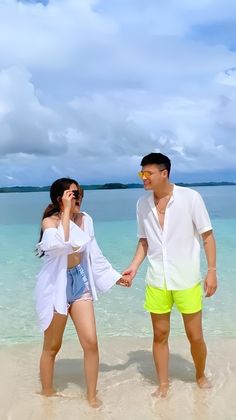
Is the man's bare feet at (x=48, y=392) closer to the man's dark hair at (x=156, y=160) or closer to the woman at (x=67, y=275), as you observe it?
the woman at (x=67, y=275)

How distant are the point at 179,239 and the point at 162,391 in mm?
1419

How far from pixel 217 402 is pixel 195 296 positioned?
97 centimetres

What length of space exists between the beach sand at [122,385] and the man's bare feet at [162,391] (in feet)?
0.20

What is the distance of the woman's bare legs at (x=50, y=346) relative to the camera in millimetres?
4480

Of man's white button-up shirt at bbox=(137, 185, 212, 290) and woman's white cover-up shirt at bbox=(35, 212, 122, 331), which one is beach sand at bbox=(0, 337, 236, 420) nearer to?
woman's white cover-up shirt at bbox=(35, 212, 122, 331)

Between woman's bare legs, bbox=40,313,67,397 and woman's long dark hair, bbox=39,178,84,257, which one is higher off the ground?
woman's long dark hair, bbox=39,178,84,257

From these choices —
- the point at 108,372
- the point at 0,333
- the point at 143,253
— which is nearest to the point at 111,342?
the point at 108,372

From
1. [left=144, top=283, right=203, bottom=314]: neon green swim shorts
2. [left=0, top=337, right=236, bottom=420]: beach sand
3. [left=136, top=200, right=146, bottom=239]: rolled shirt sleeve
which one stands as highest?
[left=136, top=200, right=146, bottom=239]: rolled shirt sleeve

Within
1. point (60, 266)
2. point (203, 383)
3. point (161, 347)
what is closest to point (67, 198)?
point (60, 266)

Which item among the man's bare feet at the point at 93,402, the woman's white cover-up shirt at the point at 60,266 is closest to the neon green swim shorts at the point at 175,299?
the woman's white cover-up shirt at the point at 60,266

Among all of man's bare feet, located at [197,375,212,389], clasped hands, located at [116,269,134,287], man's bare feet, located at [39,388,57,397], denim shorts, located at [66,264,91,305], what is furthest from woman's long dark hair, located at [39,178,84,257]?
man's bare feet, located at [197,375,212,389]

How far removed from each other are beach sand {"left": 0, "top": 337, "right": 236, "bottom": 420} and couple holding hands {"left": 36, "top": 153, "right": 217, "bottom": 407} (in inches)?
8.3

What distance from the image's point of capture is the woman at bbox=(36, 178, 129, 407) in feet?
14.1

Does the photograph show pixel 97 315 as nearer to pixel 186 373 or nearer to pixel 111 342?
pixel 111 342
